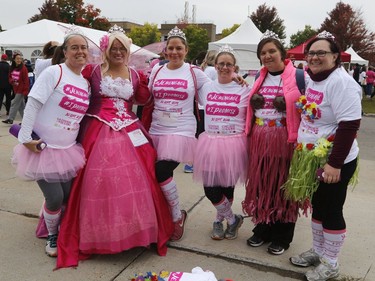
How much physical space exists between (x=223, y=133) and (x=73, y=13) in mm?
41045

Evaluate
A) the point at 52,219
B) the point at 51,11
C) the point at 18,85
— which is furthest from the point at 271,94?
the point at 51,11

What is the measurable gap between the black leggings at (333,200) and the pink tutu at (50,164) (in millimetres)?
1792

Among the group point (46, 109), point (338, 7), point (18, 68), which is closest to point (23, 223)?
point (46, 109)

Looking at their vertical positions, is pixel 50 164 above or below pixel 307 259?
above

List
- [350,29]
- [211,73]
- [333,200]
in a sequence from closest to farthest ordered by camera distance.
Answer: [333,200] < [211,73] < [350,29]

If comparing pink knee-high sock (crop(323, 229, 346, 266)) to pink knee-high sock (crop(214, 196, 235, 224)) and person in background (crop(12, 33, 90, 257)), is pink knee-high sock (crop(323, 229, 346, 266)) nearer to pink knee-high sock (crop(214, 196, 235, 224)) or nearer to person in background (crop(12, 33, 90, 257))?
pink knee-high sock (crop(214, 196, 235, 224))

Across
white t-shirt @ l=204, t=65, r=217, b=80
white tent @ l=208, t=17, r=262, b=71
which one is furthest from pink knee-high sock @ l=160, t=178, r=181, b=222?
white tent @ l=208, t=17, r=262, b=71

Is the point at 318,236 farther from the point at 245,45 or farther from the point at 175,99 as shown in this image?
the point at 245,45

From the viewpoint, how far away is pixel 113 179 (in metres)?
2.92

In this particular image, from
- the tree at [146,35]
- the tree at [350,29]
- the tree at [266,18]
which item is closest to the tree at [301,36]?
the tree at [266,18]

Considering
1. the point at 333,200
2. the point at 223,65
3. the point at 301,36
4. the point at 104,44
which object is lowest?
the point at 333,200

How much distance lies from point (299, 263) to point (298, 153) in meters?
0.90

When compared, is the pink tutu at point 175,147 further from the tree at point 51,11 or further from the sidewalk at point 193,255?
the tree at point 51,11

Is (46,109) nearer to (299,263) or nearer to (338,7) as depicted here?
(299,263)
